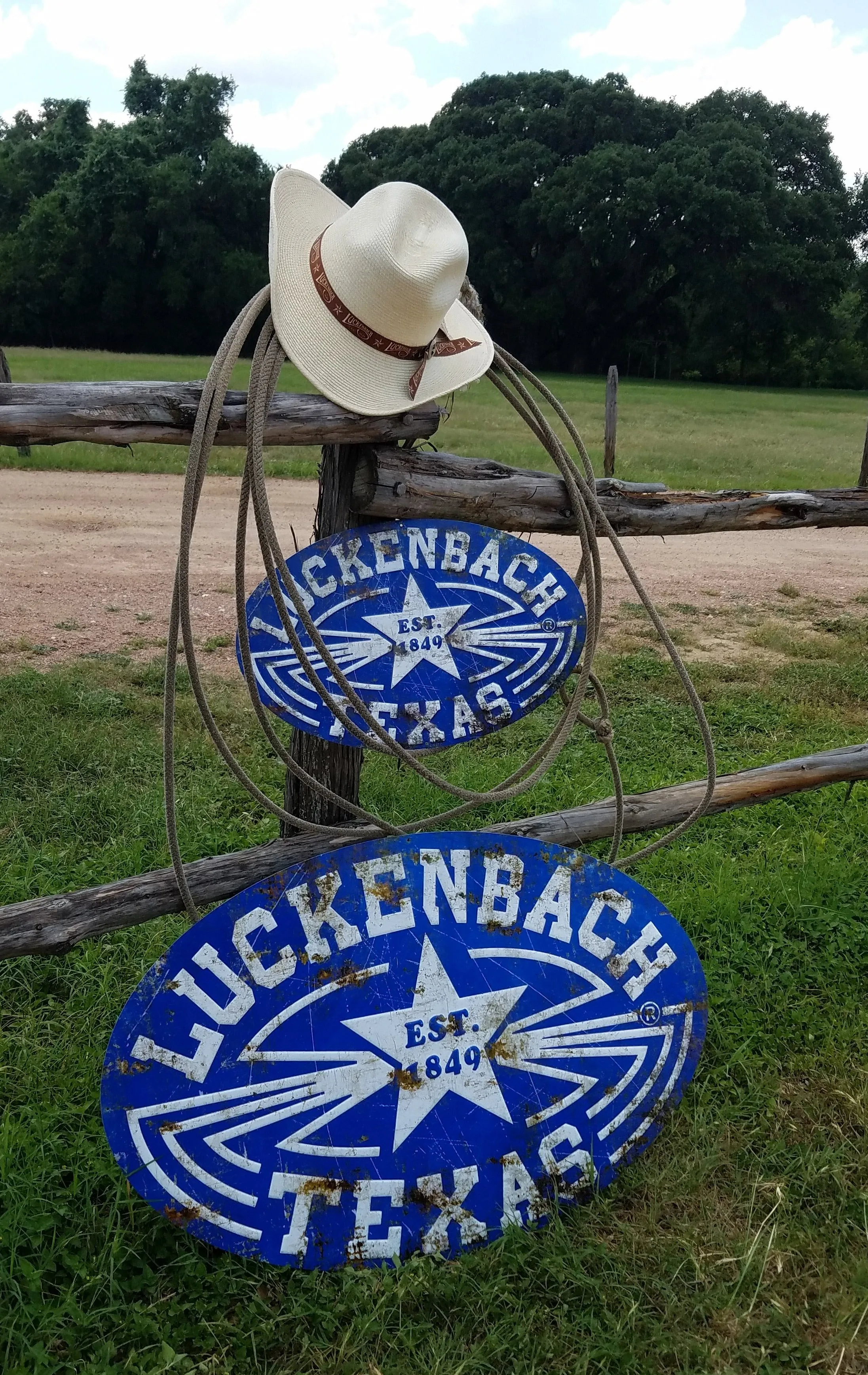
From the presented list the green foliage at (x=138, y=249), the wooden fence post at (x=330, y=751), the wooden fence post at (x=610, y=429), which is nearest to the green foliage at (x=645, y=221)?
the green foliage at (x=138, y=249)

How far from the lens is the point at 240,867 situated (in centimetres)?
223

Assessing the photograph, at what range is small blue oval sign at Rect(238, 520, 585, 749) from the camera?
7.00 feet

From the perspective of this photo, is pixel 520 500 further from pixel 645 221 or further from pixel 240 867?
pixel 645 221

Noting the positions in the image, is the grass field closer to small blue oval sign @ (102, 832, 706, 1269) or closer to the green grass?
the green grass

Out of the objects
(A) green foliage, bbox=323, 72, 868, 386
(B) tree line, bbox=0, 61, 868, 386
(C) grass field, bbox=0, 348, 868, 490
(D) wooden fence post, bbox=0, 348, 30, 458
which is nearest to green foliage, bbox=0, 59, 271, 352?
(B) tree line, bbox=0, 61, 868, 386

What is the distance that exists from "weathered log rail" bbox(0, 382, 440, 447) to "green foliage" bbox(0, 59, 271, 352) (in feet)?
113

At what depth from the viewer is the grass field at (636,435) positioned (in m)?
11.4

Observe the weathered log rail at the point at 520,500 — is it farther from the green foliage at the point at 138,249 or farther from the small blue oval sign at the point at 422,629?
the green foliage at the point at 138,249

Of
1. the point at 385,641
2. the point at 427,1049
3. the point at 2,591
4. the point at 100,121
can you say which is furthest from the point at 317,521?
the point at 100,121

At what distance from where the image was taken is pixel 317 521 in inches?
92.0

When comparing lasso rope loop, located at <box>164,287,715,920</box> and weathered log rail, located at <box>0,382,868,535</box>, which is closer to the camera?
lasso rope loop, located at <box>164,287,715,920</box>

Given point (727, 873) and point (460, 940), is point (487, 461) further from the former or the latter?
point (727, 873)

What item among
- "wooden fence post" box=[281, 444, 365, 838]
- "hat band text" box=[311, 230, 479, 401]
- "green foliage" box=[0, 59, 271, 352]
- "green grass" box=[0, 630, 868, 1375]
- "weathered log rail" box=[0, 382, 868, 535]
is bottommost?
"green grass" box=[0, 630, 868, 1375]

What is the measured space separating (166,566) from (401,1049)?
18.4ft
